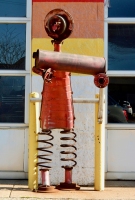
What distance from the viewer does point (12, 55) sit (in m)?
7.17

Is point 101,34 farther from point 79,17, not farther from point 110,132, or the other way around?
point 110,132

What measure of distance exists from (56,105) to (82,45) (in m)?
1.50

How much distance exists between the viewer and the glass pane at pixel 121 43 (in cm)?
711

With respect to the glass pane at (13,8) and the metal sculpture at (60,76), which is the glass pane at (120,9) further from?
the metal sculpture at (60,76)

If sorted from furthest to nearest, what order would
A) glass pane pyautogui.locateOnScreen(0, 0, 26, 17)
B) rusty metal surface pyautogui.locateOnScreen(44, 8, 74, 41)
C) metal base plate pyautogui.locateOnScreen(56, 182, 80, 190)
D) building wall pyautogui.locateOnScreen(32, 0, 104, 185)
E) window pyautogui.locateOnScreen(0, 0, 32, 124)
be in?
1. glass pane pyautogui.locateOnScreen(0, 0, 26, 17)
2. window pyautogui.locateOnScreen(0, 0, 32, 124)
3. building wall pyautogui.locateOnScreen(32, 0, 104, 185)
4. metal base plate pyautogui.locateOnScreen(56, 182, 80, 190)
5. rusty metal surface pyautogui.locateOnScreen(44, 8, 74, 41)

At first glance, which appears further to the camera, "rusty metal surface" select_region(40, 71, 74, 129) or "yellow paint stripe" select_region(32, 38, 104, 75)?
"yellow paint stripe" select_region(32, 38, 104, 75)

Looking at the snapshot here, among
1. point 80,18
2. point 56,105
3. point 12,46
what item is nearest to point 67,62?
point 56,105

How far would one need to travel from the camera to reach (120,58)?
7113 mm

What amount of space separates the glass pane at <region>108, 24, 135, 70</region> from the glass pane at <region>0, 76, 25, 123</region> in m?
1.50

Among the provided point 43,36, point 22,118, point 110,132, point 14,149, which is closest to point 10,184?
point 14,149

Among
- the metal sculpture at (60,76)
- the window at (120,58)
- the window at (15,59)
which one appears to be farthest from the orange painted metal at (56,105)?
the window at (120,58)

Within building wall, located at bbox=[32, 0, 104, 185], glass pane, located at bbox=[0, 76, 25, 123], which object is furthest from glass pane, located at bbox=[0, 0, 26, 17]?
glass pane, located at bbox=[0, 76, 25, 123]

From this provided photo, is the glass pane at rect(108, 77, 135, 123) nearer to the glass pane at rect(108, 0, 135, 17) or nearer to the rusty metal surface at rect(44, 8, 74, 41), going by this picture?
the glass pane at rect(108, 0, 135, 17)

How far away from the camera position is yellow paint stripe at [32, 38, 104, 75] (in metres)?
6.81
